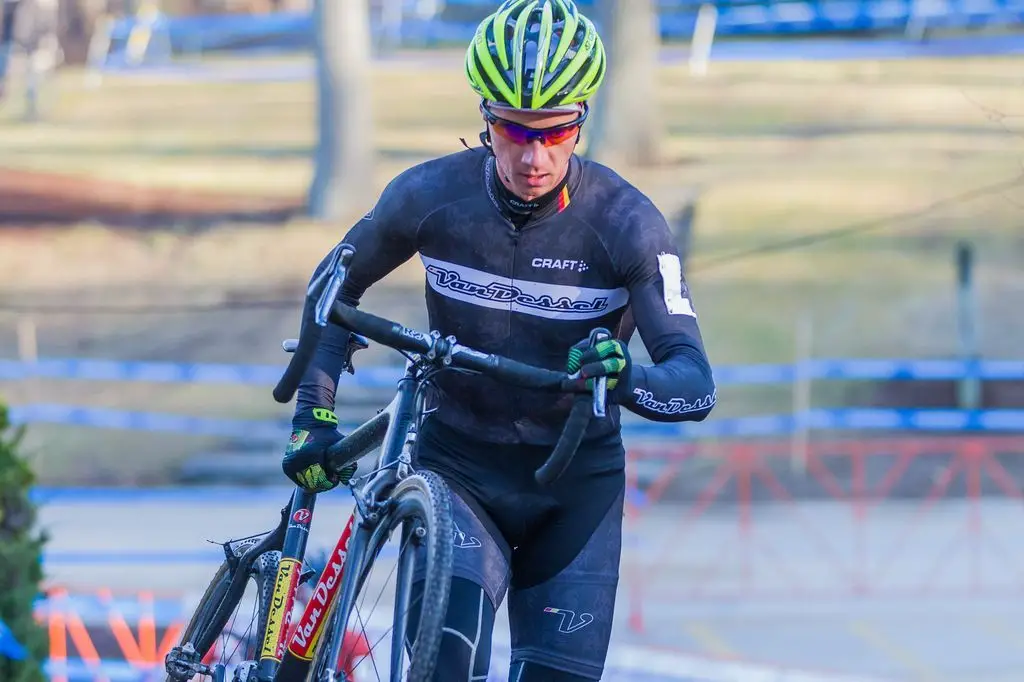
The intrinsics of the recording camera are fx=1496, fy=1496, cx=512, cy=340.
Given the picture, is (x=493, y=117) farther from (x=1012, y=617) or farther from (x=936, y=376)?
(x=936, y=376)

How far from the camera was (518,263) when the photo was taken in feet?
14.3

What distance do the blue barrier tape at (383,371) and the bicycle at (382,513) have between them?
12.2 m

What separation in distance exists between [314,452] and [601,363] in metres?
1.14

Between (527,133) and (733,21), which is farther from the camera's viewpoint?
(733,21)

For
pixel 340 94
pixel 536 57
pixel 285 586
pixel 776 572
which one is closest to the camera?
pixel 536 57

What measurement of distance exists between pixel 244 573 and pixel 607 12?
44.1ft

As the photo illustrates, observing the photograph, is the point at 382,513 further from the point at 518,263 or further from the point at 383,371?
the point at 383,371

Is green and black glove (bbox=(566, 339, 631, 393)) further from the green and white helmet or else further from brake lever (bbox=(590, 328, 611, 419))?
the green and white helmet

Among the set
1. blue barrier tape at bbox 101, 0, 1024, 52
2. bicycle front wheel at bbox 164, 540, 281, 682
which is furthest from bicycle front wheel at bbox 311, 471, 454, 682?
blue barrier tape at bbox 101, 0, 1024, 52

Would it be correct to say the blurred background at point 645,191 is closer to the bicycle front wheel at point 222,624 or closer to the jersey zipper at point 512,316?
the bicycle front wheel at point 222,624

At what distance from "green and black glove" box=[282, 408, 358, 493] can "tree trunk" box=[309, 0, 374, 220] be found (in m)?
Answer: 13.4

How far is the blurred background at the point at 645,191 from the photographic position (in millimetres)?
17188

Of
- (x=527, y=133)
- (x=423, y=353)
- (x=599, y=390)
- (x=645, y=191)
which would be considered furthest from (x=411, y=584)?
(x=645, y=191)

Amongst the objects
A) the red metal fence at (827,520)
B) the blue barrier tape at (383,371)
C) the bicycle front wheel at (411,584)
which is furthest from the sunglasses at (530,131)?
the blue barrier tape at (383,371)
